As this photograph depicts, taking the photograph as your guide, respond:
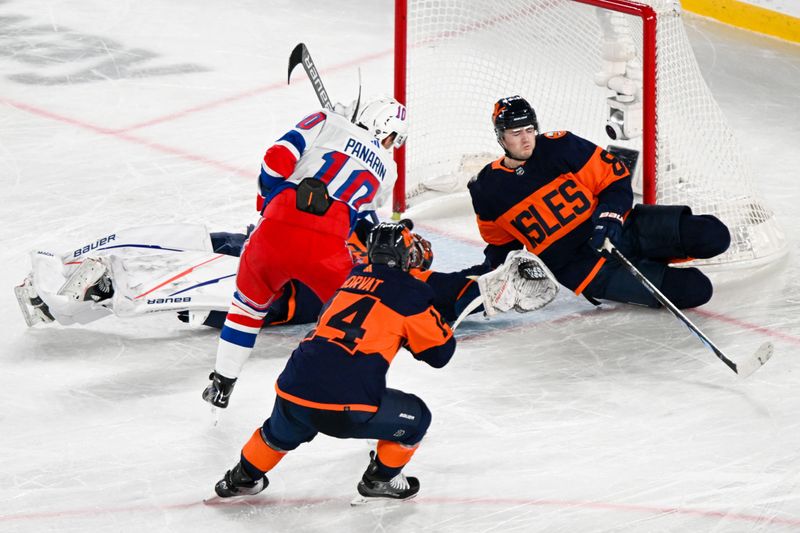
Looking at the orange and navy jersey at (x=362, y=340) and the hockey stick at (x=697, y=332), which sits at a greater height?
the orange and navy jersey at (x=362, y=340)

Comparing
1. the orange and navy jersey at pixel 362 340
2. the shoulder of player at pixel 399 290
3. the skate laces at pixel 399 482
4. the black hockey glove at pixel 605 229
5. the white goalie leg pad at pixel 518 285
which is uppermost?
the shoulder of player at pixel 399 290

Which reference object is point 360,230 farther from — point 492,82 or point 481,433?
point 492,82

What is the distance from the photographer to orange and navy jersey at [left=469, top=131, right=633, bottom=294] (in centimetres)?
459

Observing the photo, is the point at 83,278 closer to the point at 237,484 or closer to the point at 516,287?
the point at 237,484

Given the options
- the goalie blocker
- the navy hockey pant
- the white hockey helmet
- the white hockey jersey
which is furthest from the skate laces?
the navy hockey pant

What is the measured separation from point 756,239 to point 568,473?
1779 millimetres

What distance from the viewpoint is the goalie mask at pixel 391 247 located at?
3332 mm

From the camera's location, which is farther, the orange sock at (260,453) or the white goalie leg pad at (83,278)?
the white goalie leg pad at (83,278)

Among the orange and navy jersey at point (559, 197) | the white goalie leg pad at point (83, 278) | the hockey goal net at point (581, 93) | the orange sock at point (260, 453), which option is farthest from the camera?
the hockey goal net at point (581, 93)

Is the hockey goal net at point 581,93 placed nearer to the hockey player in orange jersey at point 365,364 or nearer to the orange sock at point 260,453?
the hockey player in orange jersey at point 365,364

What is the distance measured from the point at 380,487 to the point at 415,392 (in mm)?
729

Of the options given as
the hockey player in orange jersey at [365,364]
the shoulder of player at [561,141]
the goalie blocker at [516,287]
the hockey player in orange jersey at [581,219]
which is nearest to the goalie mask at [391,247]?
the hockey player in orange jersey at [365,364]

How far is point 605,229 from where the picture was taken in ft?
14.6

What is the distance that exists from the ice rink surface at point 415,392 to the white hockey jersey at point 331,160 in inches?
25.6
